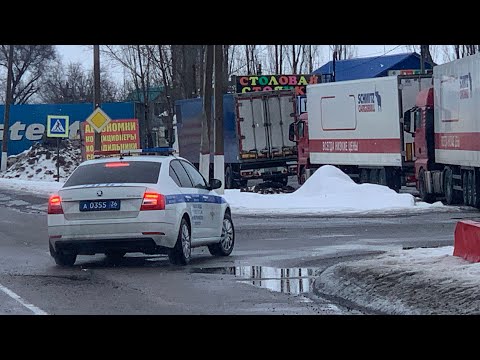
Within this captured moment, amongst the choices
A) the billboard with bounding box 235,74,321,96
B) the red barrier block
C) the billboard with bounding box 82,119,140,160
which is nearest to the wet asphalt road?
the red barrier block

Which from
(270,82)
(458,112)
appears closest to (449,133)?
(458,112)

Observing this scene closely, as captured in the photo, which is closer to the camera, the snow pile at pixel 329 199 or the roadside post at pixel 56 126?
the snow pile at pixel 329 199

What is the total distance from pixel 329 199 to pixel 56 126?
17.7 metres

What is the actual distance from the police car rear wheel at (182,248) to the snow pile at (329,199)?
35.9 feet

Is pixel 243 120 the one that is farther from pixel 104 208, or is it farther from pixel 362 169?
pixel 104 208

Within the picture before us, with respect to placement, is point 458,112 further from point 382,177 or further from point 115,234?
point 115,234

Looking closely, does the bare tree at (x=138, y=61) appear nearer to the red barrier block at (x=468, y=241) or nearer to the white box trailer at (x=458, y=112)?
the white box trailer at (x=458, y=112)

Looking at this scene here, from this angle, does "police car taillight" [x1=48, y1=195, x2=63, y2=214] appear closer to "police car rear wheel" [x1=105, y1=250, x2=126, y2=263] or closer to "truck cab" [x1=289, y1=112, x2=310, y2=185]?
"police car rear wheel" [x1=105, y1=250, x2=126, y2=263]

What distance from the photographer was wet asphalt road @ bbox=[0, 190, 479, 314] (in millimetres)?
11170

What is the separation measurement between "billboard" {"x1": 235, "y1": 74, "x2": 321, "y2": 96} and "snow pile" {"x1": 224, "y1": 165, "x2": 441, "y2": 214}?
59.1ft

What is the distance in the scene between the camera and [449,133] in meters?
27.5

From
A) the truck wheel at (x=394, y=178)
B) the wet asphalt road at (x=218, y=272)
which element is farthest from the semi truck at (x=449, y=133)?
the wet asphalt road at (x=218, y=272)

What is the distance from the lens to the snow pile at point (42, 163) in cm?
5531
